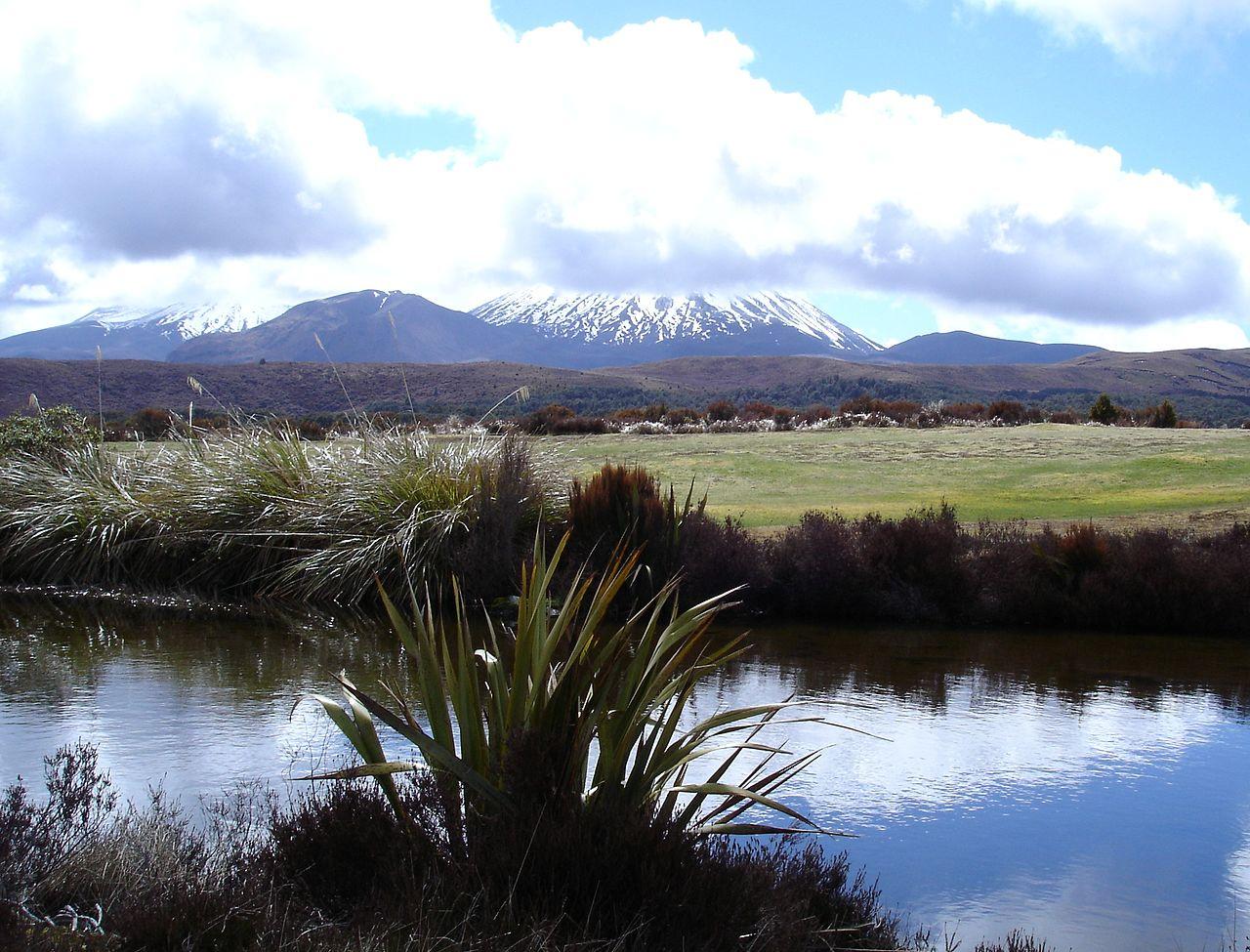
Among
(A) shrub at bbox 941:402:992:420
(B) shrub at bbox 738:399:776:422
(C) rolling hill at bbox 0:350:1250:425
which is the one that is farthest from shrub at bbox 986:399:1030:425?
(C) rolling hill at bbox 0:350:1250:425

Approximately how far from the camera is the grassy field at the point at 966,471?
50.9ft

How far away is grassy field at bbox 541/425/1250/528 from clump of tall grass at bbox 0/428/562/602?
8.05 ft

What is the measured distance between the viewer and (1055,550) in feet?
36.1

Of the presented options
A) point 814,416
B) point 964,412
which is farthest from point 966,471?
point 964,412

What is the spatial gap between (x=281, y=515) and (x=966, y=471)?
12102 mm

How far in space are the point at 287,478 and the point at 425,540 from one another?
7.54 feet

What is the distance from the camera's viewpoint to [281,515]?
12.0 m

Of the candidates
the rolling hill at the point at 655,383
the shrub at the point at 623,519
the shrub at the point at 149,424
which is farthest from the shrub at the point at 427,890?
the shrub at the point at 149,424

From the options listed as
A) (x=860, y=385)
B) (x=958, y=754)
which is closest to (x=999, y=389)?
(x=860, y=385)

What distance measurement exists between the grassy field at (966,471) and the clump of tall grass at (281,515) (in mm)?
2455

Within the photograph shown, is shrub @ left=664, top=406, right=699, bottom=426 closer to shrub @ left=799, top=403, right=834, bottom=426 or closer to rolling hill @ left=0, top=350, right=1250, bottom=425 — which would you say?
shrub @ left=799, top=403, right=834, bottom=426

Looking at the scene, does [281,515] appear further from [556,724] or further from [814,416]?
[814,416]

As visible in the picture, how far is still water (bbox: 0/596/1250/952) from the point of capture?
4.64 metres

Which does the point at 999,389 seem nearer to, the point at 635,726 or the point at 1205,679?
the point at 1205,679
